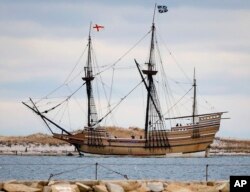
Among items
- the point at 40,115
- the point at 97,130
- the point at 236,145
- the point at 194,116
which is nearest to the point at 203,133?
the point at 194,116

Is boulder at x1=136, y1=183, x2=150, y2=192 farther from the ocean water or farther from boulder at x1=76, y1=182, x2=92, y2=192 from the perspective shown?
the ocean water

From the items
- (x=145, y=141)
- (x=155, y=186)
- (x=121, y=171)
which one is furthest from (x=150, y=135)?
(x=155, y=186)

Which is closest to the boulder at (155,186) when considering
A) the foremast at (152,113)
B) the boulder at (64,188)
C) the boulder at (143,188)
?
the boulder at (143,188)

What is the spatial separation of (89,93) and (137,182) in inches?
3231

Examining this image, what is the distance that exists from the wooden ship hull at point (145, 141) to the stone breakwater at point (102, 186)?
272 feet

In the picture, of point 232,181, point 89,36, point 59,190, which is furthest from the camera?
point 89,36

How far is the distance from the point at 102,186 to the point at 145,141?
86539 mm

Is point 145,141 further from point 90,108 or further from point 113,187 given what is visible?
point 113,187

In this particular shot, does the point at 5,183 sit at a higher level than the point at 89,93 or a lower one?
lower

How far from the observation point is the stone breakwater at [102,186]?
24469 mm

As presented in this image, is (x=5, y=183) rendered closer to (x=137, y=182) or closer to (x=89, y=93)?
(x=137, y=182)

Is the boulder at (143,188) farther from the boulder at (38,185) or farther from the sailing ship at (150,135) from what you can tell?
the sailing ship at (150,135)

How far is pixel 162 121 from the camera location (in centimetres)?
10706

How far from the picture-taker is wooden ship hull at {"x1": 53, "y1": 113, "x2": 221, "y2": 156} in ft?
358
